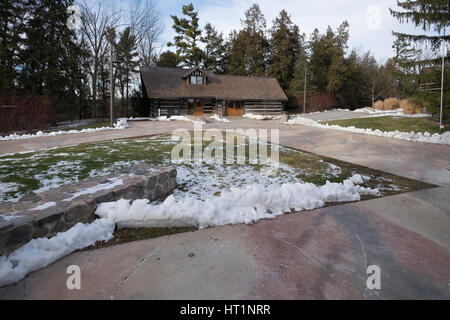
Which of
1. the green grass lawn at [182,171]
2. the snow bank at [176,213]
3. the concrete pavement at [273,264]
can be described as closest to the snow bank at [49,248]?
the snow bank at [176,213]

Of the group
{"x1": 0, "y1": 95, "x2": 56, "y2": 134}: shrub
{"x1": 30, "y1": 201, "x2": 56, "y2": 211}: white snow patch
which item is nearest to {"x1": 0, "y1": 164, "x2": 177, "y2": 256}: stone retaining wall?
{"x1": 30, "y1": 201, "x2": 56, "y2": 211}: white snow patch

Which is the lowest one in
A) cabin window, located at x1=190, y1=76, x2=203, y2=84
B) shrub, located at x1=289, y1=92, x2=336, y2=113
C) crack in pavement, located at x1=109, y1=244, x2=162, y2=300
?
crack in pavement, located at x1=109, y1=244, x2=162, y2=300

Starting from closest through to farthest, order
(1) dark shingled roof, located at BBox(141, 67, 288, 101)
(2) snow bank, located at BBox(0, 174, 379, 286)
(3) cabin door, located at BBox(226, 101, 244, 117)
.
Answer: (2) snow bank, located at BBox(0, 174, 379, 286), (1) dark shingled roof, located at BBox(141, 67, 288, 101), (3) cabin door, located at BBox(226, 101, 244, 117)

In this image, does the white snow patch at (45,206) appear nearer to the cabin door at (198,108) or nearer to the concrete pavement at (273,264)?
the concrete pavement at (273,264)

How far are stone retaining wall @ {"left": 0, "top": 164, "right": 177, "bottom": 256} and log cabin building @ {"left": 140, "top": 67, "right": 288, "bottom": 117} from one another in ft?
74.8

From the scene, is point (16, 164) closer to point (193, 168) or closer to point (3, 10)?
point (193, 168)

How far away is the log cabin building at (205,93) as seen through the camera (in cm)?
2753

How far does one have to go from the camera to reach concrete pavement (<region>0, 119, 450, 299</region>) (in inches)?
94.7

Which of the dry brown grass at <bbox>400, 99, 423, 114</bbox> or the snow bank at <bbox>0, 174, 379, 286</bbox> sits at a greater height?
the dry brown grass at <bbox>400, 99, 423, 114</bbox>

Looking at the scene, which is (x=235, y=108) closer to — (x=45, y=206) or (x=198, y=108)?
(x=198, y=108)

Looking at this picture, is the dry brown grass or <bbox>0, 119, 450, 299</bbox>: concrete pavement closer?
<bbox>0, 119, 450, 299</bbox>: concrete pavement
